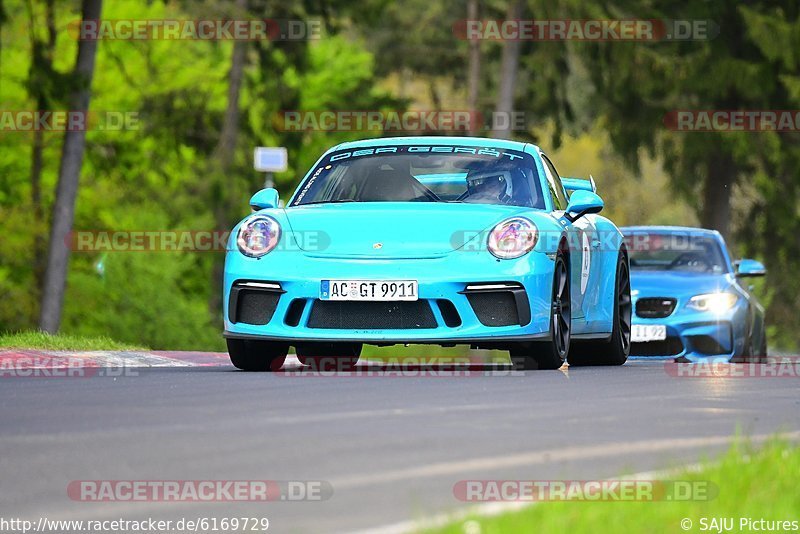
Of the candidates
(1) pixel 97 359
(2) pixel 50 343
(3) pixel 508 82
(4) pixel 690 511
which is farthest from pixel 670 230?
(3) pixel 508 82

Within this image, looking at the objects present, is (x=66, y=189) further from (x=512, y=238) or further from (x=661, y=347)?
(x=512, y=238)

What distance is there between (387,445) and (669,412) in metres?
2.11

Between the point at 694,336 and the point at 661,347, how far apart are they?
33cm

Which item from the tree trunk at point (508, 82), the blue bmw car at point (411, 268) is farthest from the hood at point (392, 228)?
the tree trunk at point (508, 82)

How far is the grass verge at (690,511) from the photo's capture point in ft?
16.4

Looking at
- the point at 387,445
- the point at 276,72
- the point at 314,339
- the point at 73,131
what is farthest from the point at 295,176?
the point at 387,445

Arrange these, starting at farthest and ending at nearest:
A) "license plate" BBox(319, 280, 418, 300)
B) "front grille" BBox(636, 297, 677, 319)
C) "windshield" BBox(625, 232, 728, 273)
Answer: "windshield" BBox(625, 232, 728, 273)
"front grille" BBox(636, 297, 677, 319)
"license plate" BBox(319, 280, 418, 300)

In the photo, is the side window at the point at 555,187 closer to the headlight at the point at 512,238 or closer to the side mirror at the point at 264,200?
the headlight at the point at 512,238

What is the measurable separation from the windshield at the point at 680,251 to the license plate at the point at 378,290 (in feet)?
25.9

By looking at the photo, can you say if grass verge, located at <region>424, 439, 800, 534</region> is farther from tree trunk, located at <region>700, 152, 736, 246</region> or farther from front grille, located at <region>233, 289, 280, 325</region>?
tree trunk, located at <region>700, 152, 736, 246</region>

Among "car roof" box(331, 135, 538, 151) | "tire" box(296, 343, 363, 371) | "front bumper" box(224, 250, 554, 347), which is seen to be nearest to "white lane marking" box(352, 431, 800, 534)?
"front bumper" box(224, 250, 554, 347)

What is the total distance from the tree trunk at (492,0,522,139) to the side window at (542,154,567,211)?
2165 cm

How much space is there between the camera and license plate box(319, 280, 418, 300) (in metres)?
10.7

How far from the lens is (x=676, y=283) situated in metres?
17.4
